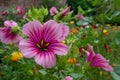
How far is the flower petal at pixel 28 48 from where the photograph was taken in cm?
108

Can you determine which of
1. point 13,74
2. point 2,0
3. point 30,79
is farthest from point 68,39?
point 2,0

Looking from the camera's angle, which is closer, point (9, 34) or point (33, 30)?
point (33, 30)

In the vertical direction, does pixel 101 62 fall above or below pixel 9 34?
below

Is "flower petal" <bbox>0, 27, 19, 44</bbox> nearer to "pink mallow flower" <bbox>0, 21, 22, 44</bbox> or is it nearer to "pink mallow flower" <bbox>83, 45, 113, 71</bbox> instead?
"pink mallow flower" <bbox>0, 21, 22, 44</bbox>

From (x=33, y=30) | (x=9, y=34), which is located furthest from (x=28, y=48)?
(x=9, y=34)

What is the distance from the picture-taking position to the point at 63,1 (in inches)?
351

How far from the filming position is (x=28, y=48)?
109 cm

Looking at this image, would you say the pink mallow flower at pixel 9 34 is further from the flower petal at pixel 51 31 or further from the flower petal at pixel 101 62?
the flower petal at pixel 101 62

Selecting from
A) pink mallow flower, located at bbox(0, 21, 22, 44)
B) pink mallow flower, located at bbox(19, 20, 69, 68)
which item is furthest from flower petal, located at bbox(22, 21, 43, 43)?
pink mallow flower, located at bbox(0, 21, 22, 44)

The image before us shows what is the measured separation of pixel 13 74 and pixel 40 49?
6.18ft

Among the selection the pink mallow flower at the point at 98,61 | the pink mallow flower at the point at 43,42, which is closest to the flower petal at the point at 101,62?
the pink mallow flower at the point at 98,61

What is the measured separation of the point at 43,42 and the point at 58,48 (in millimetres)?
71

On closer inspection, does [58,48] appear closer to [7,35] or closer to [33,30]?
[33,30]

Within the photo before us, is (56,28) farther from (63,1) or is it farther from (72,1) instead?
(72,1)
